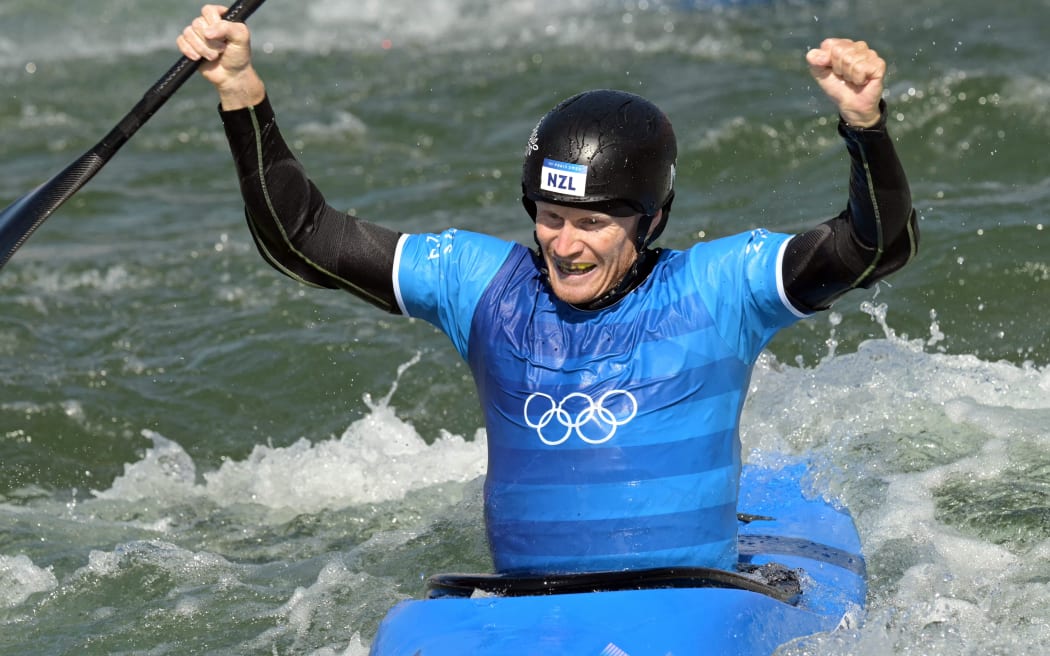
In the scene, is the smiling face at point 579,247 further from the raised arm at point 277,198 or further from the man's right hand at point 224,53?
the man's right hand at point 224,53

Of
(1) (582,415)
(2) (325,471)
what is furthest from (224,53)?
(2) (325,471)

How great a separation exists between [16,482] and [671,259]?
370 cm

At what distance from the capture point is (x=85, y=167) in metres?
4.37

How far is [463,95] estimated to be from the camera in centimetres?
1155

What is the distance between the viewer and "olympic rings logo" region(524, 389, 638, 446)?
3.90 metres

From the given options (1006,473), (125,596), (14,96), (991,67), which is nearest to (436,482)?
(125,596)

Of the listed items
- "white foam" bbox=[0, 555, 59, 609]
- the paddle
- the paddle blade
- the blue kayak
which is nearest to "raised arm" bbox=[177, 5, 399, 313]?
the paddle

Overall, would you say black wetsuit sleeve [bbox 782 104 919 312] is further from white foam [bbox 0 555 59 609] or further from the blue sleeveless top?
white foam [bbox 0 555 59 609]

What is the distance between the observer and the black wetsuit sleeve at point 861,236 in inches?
141

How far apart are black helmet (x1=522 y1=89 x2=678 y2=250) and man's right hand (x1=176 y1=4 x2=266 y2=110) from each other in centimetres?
77

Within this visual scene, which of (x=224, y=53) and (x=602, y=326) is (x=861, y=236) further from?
(x=224, y=53)

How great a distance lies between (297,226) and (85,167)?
77cm

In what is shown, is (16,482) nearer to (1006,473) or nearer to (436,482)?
(436,482)

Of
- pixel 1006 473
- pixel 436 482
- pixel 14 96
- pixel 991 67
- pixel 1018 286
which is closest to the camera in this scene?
pixel 1006 473
